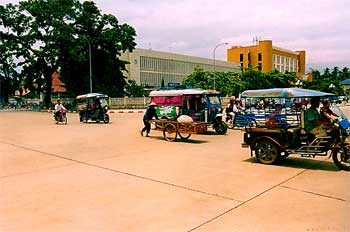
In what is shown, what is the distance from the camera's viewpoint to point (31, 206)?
5.89 metres

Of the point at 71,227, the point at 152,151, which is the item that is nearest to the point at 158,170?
the point at 152,151

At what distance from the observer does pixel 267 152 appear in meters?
9.27

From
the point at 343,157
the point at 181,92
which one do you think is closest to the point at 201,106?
the point at 181,92

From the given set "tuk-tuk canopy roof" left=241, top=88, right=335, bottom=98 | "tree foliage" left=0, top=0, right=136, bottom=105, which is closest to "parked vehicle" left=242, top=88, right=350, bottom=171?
"tuk-tuk canopy roof" left=241, top=88, right=335, bottom=98

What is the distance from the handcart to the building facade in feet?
164

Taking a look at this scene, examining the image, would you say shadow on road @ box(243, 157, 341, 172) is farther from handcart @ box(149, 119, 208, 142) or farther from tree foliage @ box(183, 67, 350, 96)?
tree foliage @ box(183, 67, 350, 96)

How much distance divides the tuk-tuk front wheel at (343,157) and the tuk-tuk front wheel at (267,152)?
4.33ft

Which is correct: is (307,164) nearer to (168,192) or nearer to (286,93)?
(286,93)

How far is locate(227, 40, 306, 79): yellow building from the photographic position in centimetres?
10744

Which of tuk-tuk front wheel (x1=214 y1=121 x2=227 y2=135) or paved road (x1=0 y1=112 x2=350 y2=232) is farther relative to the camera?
tuk-tuk front wheel (x1=214 y1=121 x2=227 y2=135)

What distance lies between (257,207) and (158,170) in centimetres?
325

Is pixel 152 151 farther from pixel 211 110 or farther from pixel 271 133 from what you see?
pixel 211 110

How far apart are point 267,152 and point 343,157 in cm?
179

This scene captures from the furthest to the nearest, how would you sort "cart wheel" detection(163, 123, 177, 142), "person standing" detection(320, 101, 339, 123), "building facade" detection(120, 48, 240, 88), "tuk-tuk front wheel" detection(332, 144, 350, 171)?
"building facade" detection(120, 48, 240, 88)
"cart wheel" detection(163, 123, 177, 142)
"person standing" detection(320, 101, 339, 123)
"tuk-tuk front wheel" detection(332, 144, 350, 171)
